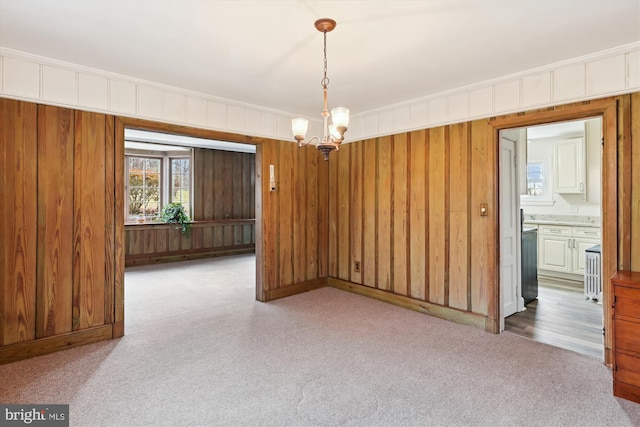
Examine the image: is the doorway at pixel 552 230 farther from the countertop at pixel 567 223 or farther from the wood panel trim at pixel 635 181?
the wood panel trim at pixel 635 181

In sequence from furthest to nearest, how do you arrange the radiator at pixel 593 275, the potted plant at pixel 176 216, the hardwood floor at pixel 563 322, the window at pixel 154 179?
the window at pixel 154 179, the potted plant at pixel 176 216, the radiator at pixel 593 275, the hardwood floor at pixel 563 322

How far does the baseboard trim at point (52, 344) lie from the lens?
2883mm

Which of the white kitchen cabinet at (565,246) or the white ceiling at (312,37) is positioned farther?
the white kitchen cabinet at (565,246)

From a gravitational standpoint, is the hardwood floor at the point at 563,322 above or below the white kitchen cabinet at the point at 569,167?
below

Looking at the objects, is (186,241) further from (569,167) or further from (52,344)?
(569,167)

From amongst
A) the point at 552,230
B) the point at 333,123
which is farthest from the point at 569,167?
the point at 333,123

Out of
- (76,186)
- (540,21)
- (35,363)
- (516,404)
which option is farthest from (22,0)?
(516,404)

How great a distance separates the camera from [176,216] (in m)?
7.83

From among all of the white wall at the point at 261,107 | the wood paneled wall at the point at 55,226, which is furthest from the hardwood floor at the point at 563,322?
the wood paneled wall at the point at 55,226

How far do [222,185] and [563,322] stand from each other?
7462 millimetres

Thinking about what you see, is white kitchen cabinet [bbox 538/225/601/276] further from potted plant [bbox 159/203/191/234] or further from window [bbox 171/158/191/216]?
window [bbox 171/158/191/216]

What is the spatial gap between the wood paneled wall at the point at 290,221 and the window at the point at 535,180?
14.9 ft

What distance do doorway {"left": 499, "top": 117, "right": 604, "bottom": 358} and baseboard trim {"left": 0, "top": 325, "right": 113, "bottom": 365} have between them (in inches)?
163

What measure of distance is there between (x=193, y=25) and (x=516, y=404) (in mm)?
3479
